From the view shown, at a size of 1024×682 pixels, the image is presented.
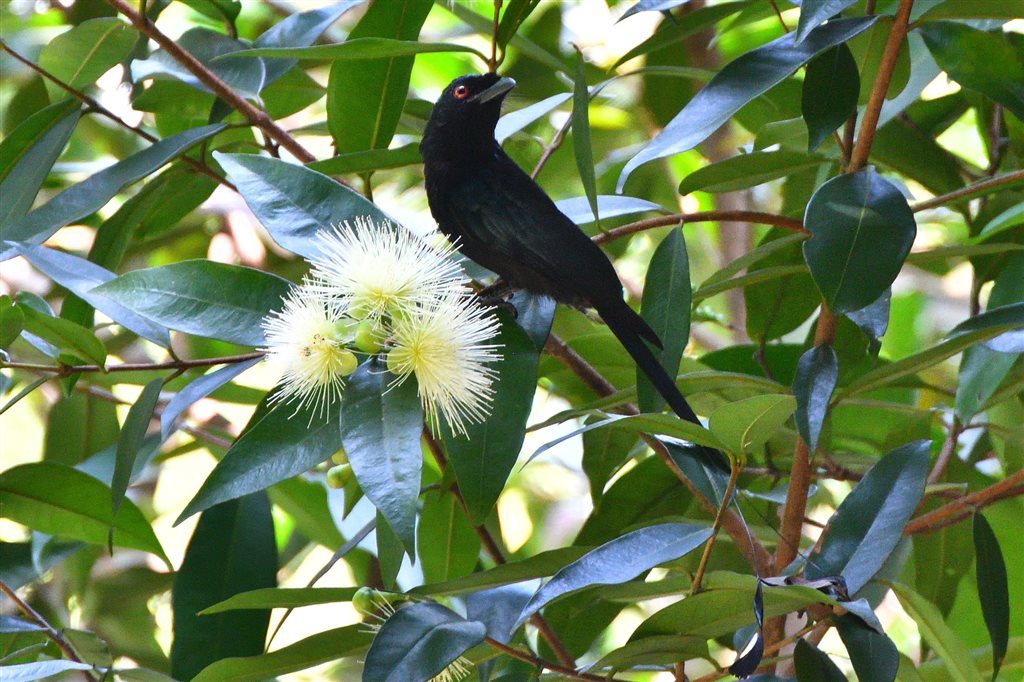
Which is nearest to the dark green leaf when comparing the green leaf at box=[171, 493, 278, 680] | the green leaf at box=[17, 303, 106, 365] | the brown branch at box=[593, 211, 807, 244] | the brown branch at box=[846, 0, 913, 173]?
the green leaf at box=[17, 303, 106, 365]

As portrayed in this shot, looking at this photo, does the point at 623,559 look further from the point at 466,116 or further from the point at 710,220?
the point at 466,116

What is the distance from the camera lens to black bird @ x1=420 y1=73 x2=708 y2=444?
115cm

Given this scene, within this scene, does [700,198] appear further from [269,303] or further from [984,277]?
[269,303]

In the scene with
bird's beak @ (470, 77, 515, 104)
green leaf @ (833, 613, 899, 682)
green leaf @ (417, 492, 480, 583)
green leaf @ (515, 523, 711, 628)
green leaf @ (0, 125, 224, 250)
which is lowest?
green leaf @ (833, 613, 899, 682)

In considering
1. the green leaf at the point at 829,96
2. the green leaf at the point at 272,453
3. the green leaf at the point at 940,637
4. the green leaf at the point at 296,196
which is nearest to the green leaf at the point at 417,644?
the green leaf at the point at 272,453

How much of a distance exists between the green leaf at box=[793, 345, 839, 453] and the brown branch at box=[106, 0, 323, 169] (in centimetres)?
64

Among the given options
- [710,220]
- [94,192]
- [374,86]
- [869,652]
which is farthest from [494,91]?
[869,652]

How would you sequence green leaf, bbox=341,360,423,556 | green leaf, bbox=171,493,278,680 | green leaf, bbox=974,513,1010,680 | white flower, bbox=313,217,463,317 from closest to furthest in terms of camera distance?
green leaf, bbox=341,360,423,556, white flower, bbox=313,217,463,317, green leaf, bbox=974,513,1010,680, green leaf, bbox=171,493,278,680

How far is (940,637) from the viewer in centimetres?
113

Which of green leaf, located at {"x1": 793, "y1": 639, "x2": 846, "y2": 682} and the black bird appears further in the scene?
the black bird

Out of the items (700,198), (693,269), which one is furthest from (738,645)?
(693,269)

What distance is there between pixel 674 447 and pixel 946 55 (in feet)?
1.92

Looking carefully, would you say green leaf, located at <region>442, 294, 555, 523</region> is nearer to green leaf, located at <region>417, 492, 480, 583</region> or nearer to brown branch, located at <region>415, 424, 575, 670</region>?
brown branch, located at <region>415, 424, 575, 670</region>

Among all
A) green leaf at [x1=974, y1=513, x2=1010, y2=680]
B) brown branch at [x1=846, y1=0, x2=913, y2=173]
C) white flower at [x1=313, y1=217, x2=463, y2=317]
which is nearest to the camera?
white flower at [x1=313, y1=217, x2=463, y2=317]
